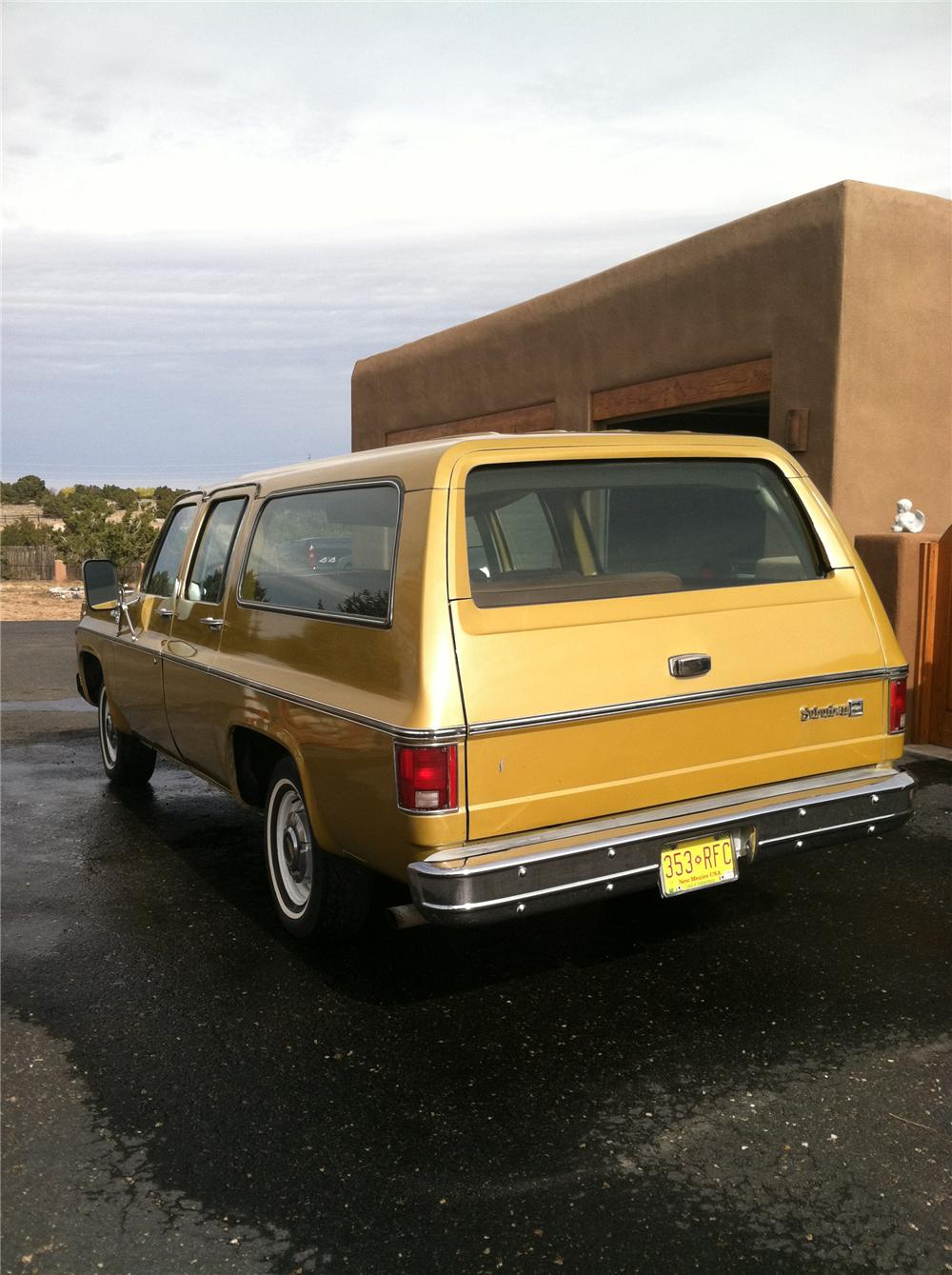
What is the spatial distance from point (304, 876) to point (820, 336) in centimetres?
687

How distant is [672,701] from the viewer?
3.93 m

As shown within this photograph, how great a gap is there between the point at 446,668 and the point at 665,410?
28.3 feet

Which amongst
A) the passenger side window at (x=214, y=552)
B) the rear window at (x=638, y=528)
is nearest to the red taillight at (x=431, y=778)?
the rear window at (x=638, y=528)

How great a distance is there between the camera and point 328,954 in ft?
15.1

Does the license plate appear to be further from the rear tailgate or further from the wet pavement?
the wet pavement

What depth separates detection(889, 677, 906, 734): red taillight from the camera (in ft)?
14.8

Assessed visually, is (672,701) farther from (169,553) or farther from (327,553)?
(169,553)

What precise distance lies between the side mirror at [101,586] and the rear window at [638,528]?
340 centimetres

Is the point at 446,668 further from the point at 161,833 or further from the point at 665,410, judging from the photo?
the point at 665,410

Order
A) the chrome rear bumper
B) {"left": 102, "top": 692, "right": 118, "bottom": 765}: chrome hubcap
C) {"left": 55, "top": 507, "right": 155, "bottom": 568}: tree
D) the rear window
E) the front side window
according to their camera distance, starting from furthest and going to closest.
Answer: {"left": 55, "top": 507, "right": 155, "bottom": 568}: tree < {"left": 102, "top": 692, "right": 118, "bottom": 765}: chrome hubcap < the front side window < the rear window < the chrome rear bumper

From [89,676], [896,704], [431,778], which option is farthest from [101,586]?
[896,704]

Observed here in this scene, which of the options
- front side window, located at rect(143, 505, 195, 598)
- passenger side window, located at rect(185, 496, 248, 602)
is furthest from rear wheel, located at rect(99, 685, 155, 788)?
passenger side window, located at rect(185, 496, 248, 602)

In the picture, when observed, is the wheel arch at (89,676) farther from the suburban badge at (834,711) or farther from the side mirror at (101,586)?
the suburban badge at (834,711)

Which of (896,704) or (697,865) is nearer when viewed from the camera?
(697,865)
